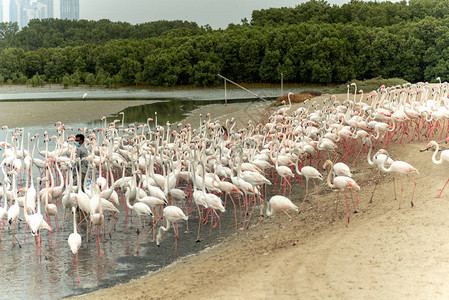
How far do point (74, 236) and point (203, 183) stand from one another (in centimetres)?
308

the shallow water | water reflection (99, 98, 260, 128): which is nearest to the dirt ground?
the shallow water

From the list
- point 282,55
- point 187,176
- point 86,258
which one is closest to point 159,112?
point 187,176

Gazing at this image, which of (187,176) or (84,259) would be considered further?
(187,176)

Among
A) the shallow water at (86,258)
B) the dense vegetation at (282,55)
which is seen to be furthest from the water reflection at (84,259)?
the dense vegetation at (282,55)

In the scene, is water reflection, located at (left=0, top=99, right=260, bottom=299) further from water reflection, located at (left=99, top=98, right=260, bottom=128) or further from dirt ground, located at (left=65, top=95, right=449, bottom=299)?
water reflection, located at (left=99, top=98, right=260, bottom=128)

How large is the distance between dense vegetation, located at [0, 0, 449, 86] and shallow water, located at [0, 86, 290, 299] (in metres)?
44.8

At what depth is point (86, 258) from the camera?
10.0 metres

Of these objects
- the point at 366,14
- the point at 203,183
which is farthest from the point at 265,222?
the point at 366,14

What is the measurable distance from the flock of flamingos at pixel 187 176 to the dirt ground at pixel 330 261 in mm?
609

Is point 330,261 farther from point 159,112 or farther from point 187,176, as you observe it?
point 159,112

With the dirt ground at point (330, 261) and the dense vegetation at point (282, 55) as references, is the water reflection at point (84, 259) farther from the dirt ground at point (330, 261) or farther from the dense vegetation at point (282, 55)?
the dense vegetation at point (282, 55)

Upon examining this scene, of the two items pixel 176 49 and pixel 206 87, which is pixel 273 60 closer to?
pixel 206 87

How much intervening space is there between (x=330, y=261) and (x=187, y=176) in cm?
552

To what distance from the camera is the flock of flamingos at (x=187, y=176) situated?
10594 millimetres
